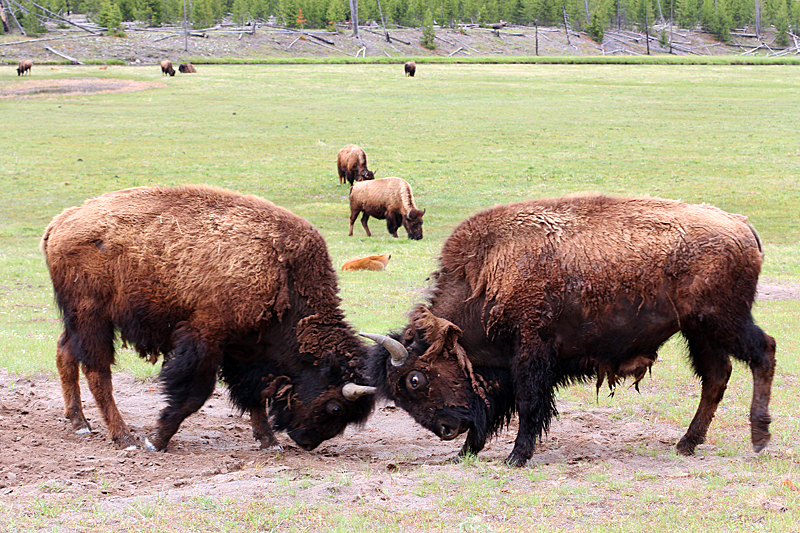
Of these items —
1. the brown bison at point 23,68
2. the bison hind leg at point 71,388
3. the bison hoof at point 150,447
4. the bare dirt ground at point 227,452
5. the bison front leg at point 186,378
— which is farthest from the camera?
the brown bison at point 23,68

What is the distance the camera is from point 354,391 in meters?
6.93

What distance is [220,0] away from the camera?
115000 mm

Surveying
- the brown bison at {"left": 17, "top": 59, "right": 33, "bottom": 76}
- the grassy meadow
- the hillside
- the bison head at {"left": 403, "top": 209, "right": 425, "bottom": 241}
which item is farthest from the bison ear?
the hillside

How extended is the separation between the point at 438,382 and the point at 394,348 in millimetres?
495

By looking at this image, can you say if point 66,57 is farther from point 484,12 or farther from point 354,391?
point 354,391

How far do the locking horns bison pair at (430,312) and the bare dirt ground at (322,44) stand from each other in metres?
65.5

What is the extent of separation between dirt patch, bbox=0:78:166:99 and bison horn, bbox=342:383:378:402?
44.3 metres

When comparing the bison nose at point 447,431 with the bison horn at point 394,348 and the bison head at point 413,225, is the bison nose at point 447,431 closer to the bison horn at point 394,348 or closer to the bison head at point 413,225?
the bison horn at point 394,348

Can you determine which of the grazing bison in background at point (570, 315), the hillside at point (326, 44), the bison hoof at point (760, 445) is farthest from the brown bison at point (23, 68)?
the bison hoof at point (760, 445)

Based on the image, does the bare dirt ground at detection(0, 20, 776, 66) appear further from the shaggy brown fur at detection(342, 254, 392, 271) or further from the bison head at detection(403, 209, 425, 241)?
the shaggy brown fur at detection(342, 254, 392, 271)

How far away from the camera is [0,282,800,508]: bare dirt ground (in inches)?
223

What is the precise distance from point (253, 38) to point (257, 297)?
88.7 m

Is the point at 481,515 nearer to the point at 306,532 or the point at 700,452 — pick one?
the point at 306,532

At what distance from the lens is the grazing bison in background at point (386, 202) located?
20203mm
